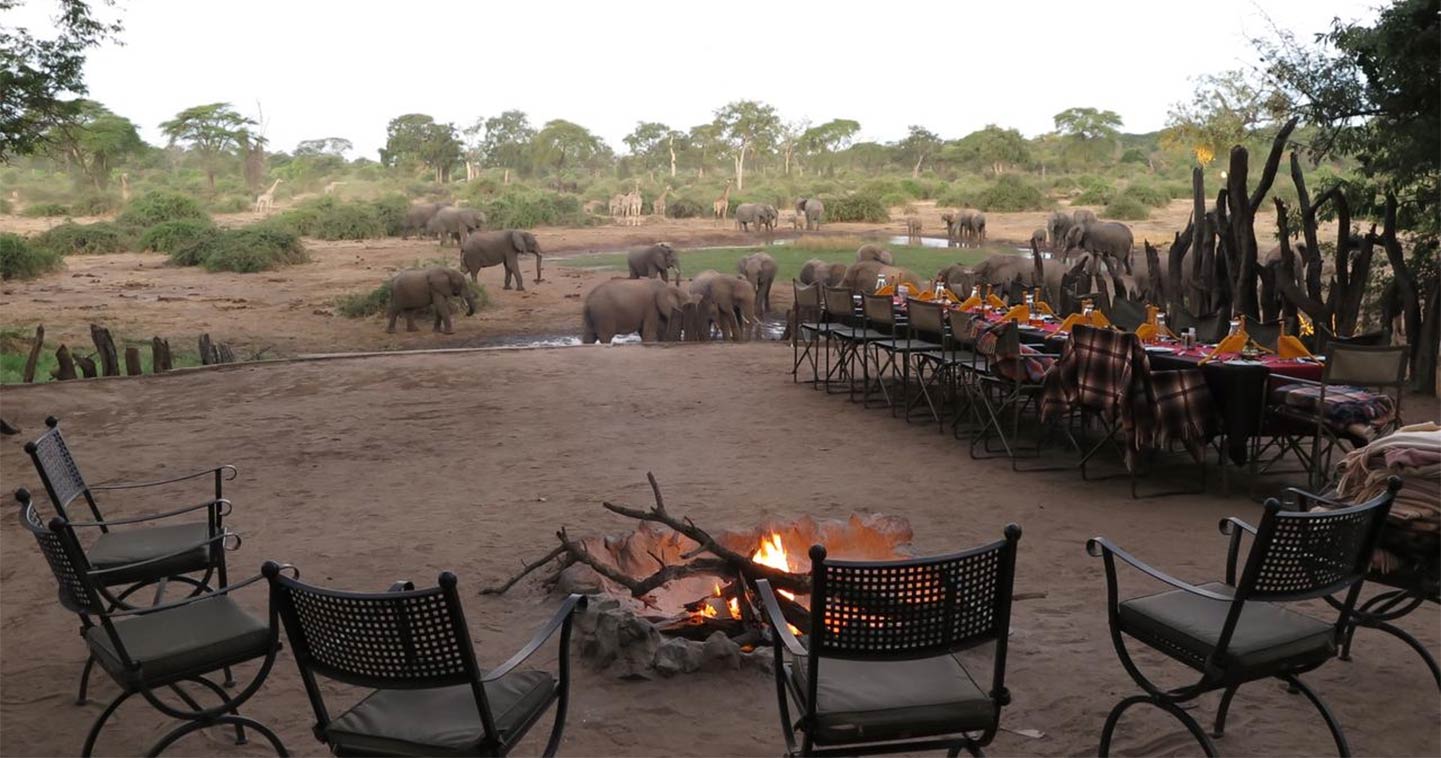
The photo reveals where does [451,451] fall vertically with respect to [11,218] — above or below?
below

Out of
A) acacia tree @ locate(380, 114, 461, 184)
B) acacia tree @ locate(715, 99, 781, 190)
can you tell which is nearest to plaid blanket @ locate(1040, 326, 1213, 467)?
acacia tree @ locate(715, 99, 781, 190)

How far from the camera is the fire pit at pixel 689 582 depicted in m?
3.69

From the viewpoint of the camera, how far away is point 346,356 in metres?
11.4

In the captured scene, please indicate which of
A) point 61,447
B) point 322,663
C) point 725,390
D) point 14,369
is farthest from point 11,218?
point 322,663

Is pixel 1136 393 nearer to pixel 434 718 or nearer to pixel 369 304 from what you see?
pixel 434 718

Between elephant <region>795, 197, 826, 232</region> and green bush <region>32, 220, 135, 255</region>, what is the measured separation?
18.0m

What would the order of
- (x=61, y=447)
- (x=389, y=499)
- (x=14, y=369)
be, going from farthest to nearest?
(x=14, y=369)
(x=389, y=499)
(x=61, y=447)

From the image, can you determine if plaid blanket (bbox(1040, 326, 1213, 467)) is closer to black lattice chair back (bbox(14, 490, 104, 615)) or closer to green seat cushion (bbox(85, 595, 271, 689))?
green seat cushion (bbox(85, 595, 271, 689))

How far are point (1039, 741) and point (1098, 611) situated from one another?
1.20 m

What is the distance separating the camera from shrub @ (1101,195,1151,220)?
30594 millimetres

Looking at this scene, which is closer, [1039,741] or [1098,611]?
[1039,741]

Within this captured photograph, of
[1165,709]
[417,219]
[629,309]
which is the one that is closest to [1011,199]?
[417,219]

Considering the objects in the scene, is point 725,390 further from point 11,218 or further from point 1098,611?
point 11,218

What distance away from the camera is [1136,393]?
5.79 m
